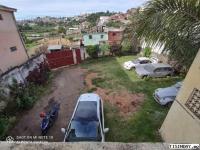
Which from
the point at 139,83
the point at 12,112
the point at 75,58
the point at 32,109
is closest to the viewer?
the point at 12,112

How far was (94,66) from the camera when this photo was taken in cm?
2509

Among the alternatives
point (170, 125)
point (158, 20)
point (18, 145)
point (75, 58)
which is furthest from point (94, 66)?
point (18, 145)

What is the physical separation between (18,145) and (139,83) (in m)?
16.8

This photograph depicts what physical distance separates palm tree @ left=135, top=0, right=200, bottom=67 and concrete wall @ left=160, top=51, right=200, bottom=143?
33.0 inches

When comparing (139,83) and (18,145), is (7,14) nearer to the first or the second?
(139,83)

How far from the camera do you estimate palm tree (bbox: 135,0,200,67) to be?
669 centimetres

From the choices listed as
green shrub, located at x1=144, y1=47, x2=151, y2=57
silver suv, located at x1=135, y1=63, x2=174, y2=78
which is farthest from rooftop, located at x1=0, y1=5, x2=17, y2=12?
green shrub, located at x1=144, y1=47, x2=151, y2=57

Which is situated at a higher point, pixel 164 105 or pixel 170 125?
pixel 170 125

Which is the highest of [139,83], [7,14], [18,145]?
[18,145]

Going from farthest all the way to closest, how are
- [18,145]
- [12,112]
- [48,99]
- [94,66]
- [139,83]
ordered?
[94,66]
[139,83]
[48,99]
[12,112]
[18,145]

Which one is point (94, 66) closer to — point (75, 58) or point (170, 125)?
point (75, 58)

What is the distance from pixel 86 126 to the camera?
9484 millimetres

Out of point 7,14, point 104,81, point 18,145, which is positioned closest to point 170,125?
point 18,145

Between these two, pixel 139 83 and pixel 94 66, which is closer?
pixel 139 83
